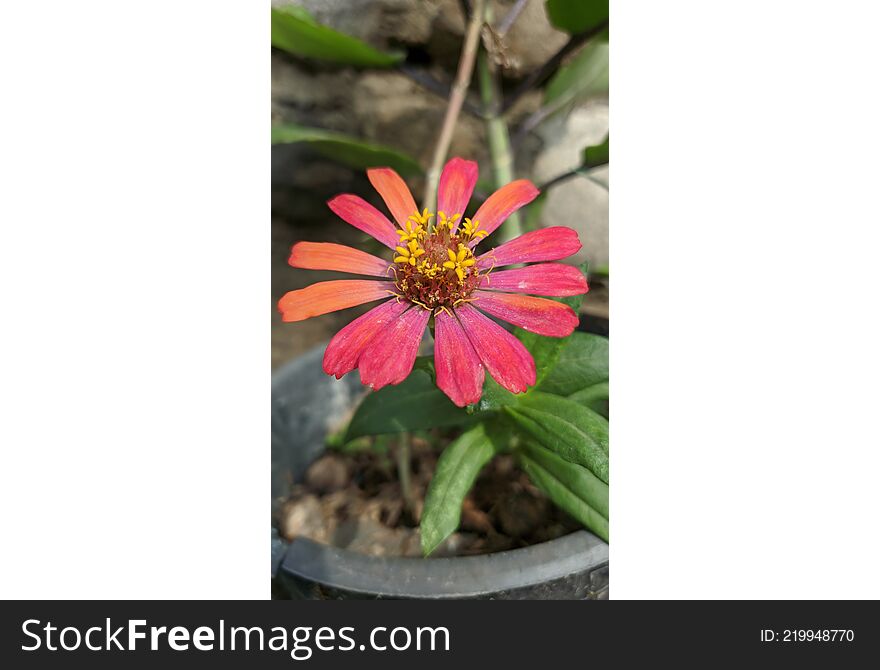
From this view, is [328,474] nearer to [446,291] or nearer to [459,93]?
[446,291]

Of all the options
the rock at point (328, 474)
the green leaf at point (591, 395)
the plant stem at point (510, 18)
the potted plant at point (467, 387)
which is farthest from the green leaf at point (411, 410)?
the plant stem at point (510, 18)

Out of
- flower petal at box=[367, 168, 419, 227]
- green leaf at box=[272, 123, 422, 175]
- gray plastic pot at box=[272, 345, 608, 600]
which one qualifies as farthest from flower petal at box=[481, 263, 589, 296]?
green leaf at box=[272, 123, 422, 175]

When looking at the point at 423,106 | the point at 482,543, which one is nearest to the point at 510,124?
the point at 423,106

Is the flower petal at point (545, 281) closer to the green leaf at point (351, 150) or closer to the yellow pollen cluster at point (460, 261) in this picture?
the yellow pollen cluster at point (460, 261)

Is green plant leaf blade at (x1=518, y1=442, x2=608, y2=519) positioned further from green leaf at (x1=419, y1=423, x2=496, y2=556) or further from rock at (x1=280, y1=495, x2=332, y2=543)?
→ rock at (x1=280, y1=495, x2=332, y2=543)

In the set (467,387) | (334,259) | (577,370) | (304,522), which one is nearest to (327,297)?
(334,259)
